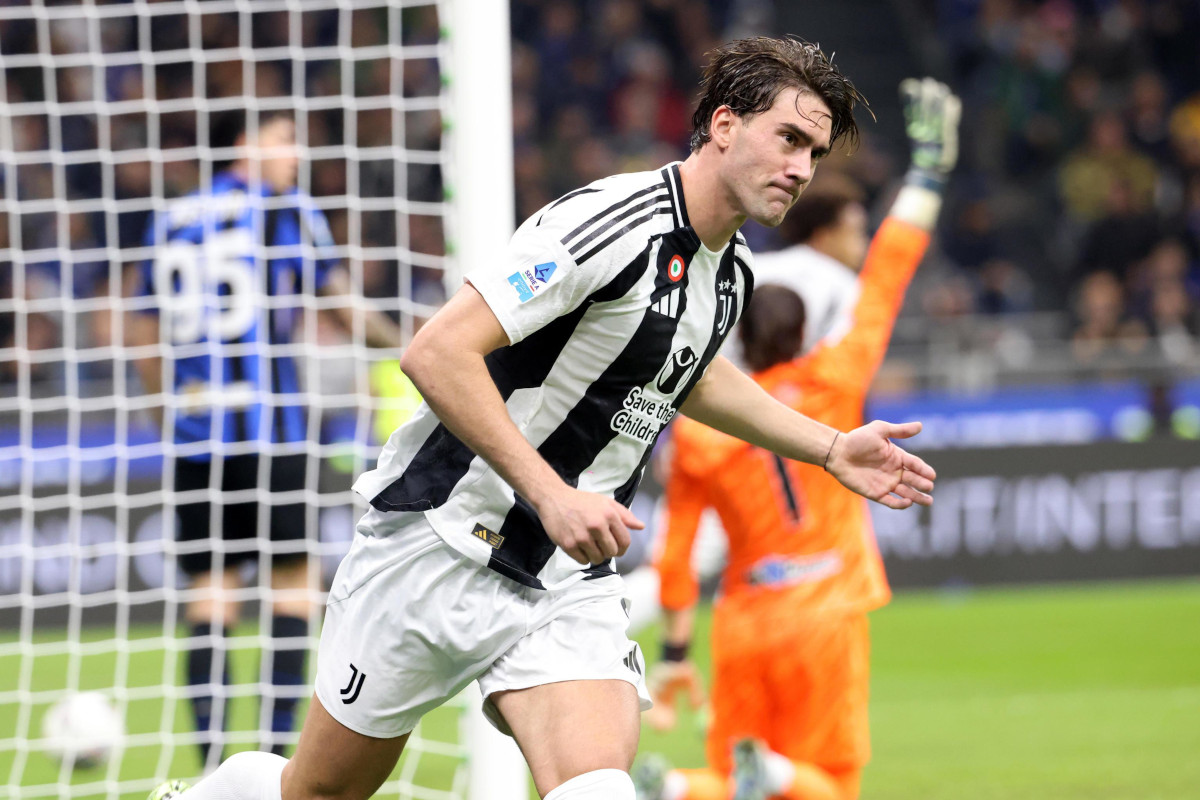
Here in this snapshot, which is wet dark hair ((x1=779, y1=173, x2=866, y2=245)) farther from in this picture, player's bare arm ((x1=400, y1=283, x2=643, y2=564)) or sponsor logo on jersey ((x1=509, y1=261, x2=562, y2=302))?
player's bare arm ((x1=400, y1=283, x2=643, y2=564))

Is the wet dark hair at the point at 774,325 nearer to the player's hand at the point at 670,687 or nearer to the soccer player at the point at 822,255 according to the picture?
the soccer player at the point at 822,255

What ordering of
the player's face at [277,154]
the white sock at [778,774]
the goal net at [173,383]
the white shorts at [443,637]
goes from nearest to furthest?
1. the white shorts at [443,637]
2. the white sock at [778,774]
3. the goal net at [173,383]
4. the player's face at [277,154]

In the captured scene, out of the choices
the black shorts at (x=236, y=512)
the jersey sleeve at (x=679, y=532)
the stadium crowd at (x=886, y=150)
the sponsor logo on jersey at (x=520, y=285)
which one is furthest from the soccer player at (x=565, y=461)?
the stadium crowd at (x=886, y=150)

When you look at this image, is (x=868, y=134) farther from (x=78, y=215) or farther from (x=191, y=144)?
(x=78, y=215)

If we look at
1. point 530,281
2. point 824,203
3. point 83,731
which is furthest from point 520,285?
point 83,731

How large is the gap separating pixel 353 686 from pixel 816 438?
1.11 meters

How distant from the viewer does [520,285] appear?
109 inches

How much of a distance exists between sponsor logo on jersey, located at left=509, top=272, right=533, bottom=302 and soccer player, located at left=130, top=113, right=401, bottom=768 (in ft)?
9.62

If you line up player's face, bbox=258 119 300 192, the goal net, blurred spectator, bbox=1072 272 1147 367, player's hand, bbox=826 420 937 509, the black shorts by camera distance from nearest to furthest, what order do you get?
player's hand, bbox=826 420 937 509
the goal net
player's face, bbox=258 119 300 192
the black shorts
blurred spectator, bbox=1072 272 1147 367

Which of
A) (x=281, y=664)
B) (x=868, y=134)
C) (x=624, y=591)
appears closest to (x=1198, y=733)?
(x=281, y=664)

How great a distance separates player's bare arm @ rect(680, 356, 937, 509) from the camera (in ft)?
10.4

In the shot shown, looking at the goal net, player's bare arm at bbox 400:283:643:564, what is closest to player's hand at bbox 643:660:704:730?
the goal net

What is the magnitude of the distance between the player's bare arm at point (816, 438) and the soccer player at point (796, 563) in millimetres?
→ 937

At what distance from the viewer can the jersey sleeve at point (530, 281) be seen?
274 centimetres
